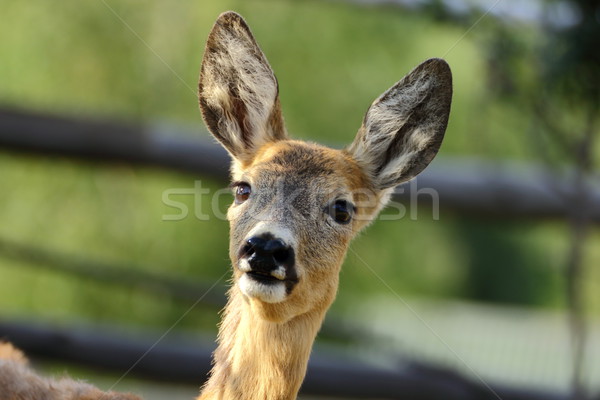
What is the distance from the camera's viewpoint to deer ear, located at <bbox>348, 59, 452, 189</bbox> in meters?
4.27

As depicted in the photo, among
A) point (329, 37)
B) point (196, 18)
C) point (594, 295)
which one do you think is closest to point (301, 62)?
point (329, 37)

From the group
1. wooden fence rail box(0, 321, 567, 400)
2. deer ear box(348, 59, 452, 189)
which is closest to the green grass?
wooden fence rail box(0, 321, 567, 400)

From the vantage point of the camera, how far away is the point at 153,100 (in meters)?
12.6

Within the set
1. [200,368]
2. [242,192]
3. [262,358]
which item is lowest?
[262,358]

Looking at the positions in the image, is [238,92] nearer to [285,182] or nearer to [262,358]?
[285,182]

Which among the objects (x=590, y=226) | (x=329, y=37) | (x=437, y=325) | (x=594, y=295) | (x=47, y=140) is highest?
(x=329, y=37)

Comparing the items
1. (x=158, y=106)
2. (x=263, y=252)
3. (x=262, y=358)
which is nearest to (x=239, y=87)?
(x=263, y=252)

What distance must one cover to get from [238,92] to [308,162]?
24.1 inches

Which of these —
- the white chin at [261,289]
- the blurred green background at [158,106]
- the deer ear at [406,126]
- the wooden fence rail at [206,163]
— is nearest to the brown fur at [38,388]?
the white chin at [261,289]

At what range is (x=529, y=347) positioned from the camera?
12000mm

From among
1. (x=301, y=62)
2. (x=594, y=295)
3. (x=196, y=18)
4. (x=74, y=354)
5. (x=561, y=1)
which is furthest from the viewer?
(x=594, y=295)

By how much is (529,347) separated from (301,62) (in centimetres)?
529

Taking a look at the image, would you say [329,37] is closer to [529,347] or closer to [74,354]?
[529,347]

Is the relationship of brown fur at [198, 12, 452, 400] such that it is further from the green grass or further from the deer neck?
the green grass
